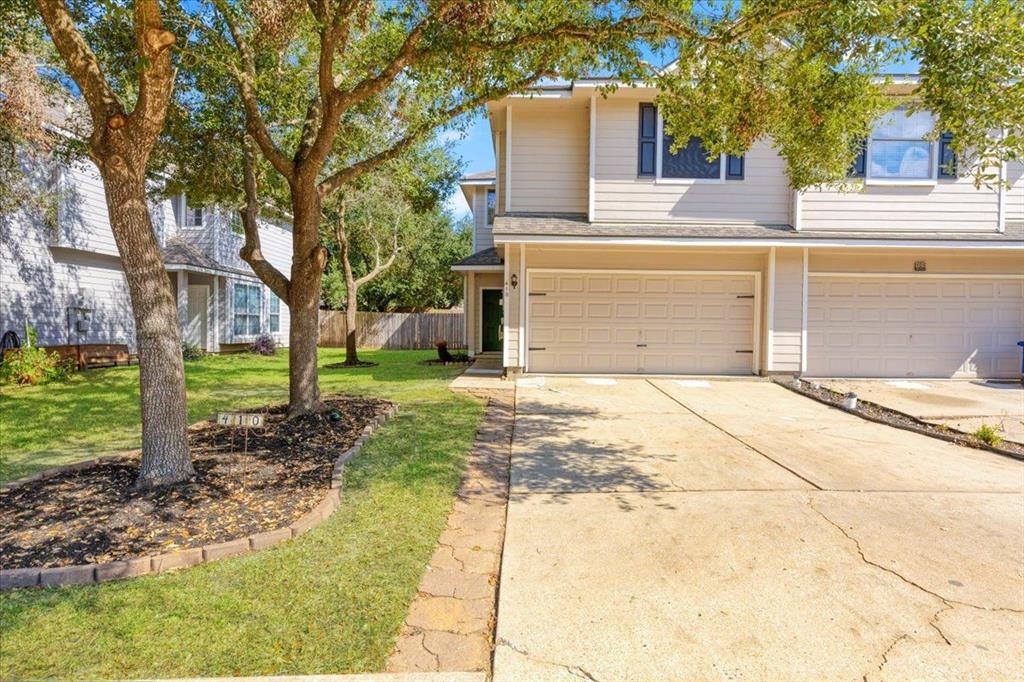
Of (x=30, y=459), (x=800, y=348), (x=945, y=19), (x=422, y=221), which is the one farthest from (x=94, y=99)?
(x=422, y=221)

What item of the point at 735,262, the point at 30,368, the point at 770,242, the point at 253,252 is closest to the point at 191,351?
the point at 30,368

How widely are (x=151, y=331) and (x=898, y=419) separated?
30.8 ft

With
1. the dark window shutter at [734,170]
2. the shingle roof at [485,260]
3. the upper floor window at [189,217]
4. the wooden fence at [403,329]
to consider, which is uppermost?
the upper floor window at [189,217]

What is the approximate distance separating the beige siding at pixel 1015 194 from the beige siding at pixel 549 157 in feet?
29.1

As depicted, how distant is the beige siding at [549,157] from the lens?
12.0 meters

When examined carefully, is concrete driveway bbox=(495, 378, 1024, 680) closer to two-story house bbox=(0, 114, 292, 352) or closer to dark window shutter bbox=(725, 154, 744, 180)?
dark window shutter bbox=(725, 154, 744, 180)

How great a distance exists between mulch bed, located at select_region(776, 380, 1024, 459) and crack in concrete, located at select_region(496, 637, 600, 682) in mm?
6341

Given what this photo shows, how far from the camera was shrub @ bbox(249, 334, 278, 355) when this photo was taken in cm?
1952

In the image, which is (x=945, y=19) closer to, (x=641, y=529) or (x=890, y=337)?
(x=641, y=529)

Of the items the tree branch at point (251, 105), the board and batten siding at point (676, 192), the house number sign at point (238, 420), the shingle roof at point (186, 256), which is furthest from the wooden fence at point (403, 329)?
the house number sign at point (238, 420)

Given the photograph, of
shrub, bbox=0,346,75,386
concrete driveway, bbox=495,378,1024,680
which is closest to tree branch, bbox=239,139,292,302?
concrete driveway, bbox=495,378,1024,680

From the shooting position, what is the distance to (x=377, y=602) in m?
2.92

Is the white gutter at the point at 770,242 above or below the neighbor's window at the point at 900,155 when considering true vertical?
below

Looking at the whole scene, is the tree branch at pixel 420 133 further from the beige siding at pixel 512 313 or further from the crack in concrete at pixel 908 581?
the crack in concrete at pixel 908 581
